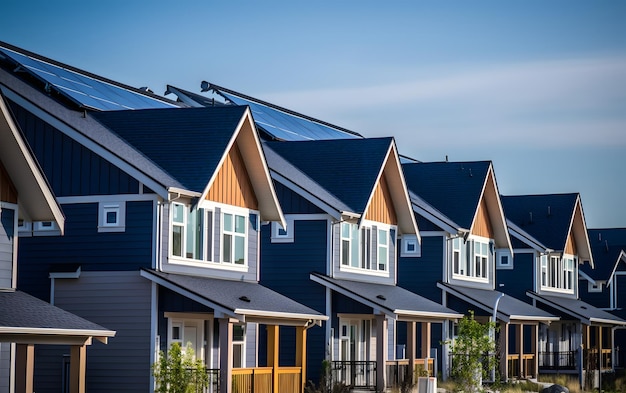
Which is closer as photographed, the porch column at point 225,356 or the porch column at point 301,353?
the porch column at point 225,356

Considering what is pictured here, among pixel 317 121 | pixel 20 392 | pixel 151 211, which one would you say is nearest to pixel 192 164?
pixel 151 211

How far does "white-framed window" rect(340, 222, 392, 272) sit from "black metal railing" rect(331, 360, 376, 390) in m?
3.54

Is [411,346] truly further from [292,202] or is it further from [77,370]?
[77,370]

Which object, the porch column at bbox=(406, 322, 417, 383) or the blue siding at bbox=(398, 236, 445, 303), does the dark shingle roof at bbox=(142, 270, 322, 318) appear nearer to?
the porch column at bbox=(406, 322, 417, 383)

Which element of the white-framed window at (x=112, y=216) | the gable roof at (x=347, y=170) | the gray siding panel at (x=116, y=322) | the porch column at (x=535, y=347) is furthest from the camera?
the porch column at (x=535, y=347)

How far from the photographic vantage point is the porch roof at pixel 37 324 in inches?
963

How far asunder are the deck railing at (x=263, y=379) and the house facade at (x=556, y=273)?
24731mm

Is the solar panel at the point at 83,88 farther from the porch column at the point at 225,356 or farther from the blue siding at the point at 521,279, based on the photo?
the blue siding at the point at 521,279

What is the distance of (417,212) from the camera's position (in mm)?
50156

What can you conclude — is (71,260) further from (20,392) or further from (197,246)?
(20,392)

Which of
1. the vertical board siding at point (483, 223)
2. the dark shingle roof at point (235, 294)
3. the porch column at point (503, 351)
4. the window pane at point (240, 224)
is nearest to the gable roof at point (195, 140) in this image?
the window pane at point (240, 224)

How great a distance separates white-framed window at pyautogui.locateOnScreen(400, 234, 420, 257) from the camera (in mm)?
50438

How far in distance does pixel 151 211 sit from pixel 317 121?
76.9 feet

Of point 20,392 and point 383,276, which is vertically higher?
point 383,276
